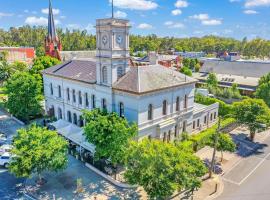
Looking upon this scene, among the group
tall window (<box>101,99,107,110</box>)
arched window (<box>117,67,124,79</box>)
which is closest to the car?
tall window (<box>101,99,107,110</box>)

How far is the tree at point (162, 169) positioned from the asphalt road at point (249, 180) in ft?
21.8

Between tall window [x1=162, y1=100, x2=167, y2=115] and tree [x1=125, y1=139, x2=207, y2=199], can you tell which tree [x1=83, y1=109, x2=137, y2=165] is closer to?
tree [x1=125, y1=139, x2=207, y2=199]

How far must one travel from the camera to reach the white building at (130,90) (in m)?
32.2

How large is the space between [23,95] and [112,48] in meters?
21.0

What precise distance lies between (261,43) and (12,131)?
511 feet

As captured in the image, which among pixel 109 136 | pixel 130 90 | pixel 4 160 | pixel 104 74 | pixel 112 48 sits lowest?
pixel 4 160

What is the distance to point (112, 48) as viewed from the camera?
3275 cm

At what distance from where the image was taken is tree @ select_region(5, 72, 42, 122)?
146 ft

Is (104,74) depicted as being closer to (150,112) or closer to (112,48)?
(112,48)

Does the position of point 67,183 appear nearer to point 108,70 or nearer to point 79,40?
point 108,70

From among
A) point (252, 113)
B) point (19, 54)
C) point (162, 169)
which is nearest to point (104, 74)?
point (162, 169)

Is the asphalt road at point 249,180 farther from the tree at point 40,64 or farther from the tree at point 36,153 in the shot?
the tree at point 40,64

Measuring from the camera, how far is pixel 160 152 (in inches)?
888

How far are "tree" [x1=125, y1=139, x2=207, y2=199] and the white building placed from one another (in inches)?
355
